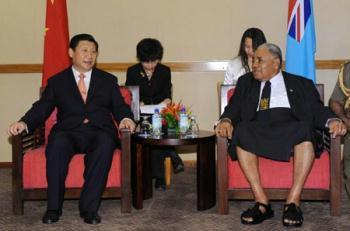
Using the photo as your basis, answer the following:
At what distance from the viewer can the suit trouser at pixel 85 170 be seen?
11.4 ft

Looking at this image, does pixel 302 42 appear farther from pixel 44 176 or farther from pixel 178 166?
pixel 44 176

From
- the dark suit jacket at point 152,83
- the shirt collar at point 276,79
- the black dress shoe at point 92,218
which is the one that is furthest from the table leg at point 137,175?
the shirt collar at point 276,79

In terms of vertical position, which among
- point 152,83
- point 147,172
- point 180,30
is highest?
point 180,30

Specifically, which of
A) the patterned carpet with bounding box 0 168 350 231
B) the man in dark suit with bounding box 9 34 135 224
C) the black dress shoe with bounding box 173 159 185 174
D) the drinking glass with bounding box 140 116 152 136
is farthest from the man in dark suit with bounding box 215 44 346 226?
the black dress shoe with bounding box 173 159 185 174

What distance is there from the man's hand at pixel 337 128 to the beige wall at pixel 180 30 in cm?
201

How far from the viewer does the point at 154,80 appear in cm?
460

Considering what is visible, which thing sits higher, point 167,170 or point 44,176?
point 44,176

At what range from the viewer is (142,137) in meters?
3.73

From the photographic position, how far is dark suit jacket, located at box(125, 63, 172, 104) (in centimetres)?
459

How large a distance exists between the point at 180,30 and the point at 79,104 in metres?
1.86

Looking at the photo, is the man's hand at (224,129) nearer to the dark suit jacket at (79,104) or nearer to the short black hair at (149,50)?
the dark suit jacket at (79,104)

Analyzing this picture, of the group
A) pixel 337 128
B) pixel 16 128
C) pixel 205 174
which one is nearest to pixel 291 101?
pixel 337 128

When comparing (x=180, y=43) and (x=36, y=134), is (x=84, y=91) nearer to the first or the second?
(x=36, y=134)

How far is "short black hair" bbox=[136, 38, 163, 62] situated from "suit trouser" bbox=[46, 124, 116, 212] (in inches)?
41.0
